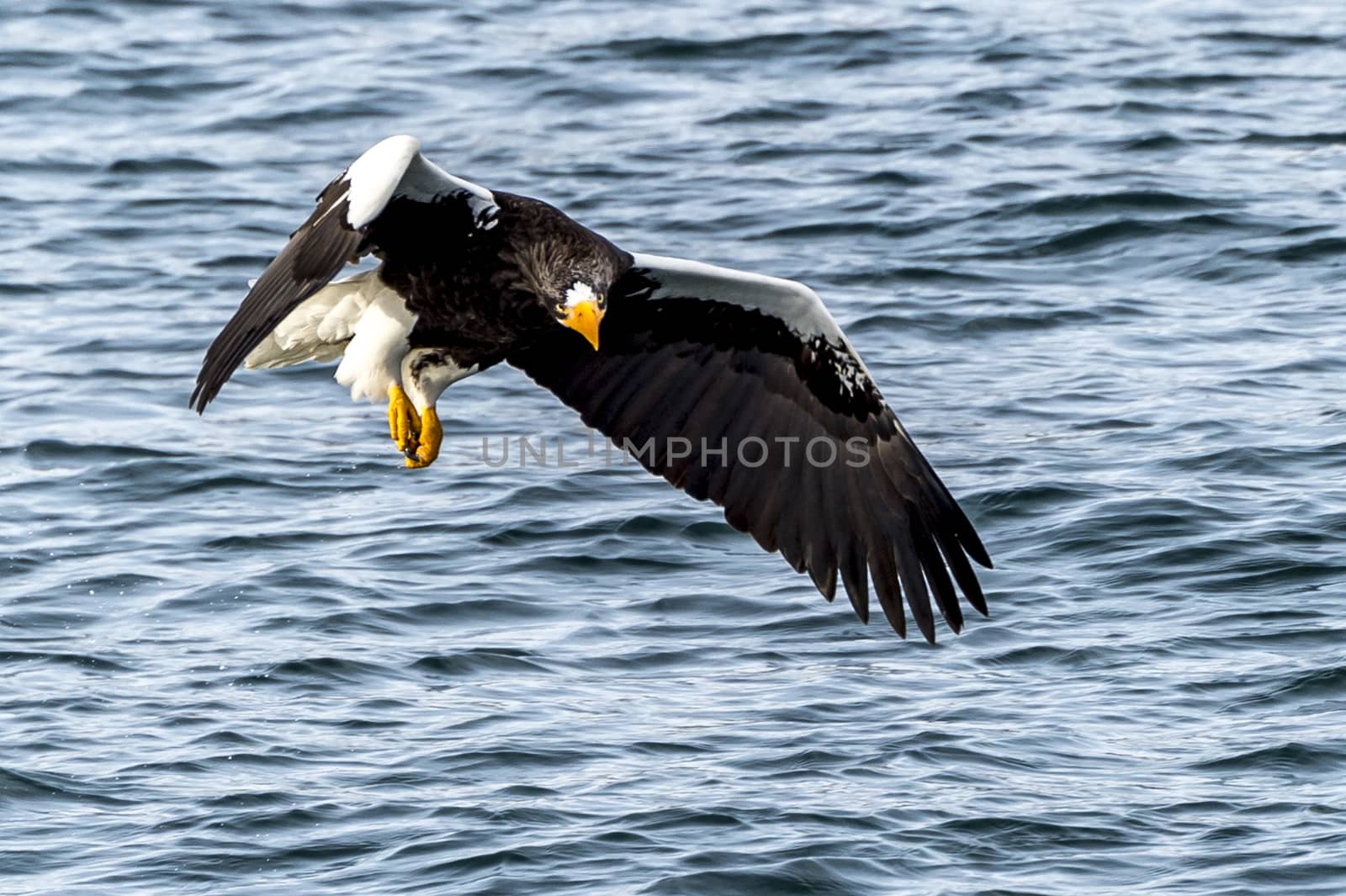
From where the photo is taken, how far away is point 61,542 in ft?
28.2

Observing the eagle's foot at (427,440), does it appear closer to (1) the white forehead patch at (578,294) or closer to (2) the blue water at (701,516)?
(2) the blue water at (701,516)

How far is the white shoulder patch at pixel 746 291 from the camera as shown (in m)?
7.03

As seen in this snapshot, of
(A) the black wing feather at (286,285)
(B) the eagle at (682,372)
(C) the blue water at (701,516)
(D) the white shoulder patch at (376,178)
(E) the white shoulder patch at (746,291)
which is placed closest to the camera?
(A) the black wing feather at (286,285)

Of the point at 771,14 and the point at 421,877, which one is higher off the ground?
the point at 771,14

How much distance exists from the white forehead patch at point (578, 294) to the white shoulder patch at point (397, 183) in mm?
443

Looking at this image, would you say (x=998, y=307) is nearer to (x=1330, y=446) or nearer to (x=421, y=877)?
(x=1330, y=446)

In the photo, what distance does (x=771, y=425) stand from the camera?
743cm

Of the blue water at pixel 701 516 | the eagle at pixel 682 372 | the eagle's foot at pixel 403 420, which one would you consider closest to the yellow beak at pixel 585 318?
the eagle at pixel 682 372

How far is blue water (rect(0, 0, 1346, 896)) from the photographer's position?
259 inches

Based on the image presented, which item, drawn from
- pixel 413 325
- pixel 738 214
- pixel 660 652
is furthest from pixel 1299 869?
pixel 738 214

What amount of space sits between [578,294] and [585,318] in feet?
0.30

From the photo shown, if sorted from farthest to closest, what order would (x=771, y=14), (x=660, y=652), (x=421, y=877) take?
(x=771, y=14), (x=660, y=652), (x=421, y=877)

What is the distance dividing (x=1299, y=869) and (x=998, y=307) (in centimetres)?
475

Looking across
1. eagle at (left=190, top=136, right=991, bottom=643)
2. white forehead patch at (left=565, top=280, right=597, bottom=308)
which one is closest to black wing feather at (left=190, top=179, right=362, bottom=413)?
eagle at (left=190, top=136, right=991, bottom=643)
